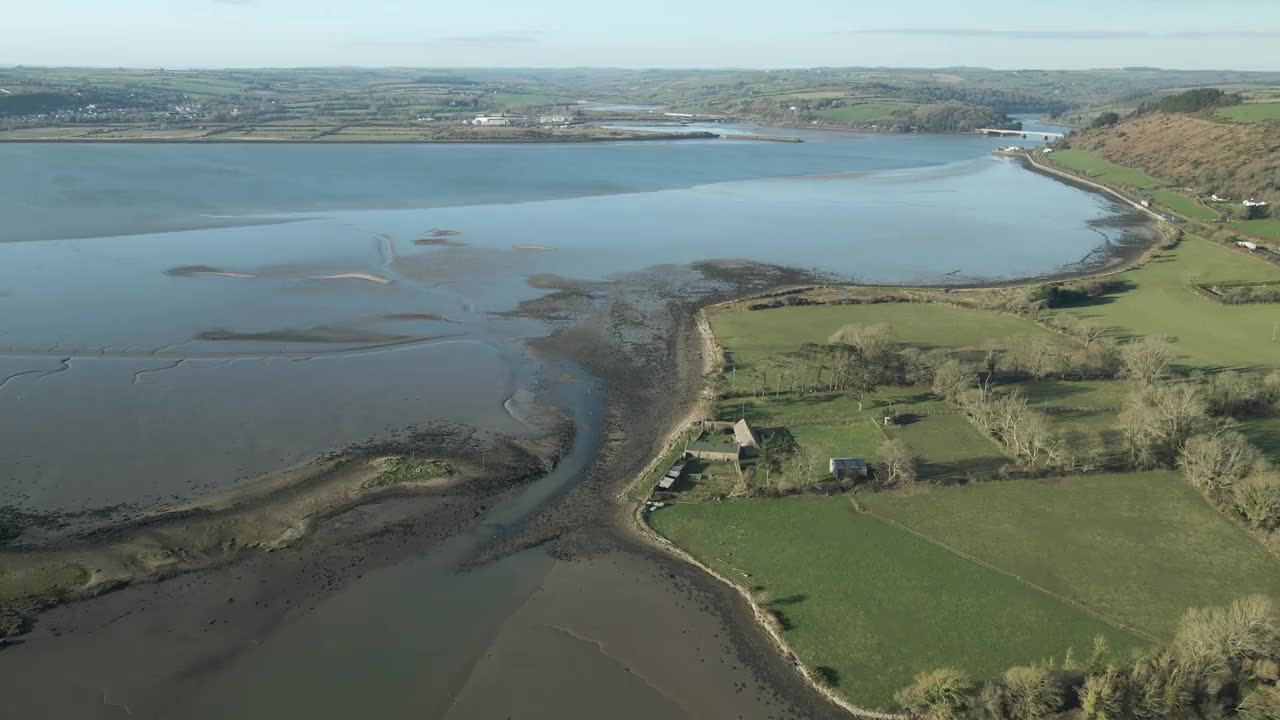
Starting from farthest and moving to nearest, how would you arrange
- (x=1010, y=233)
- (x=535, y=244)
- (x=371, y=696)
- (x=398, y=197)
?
(x=398, y=197), (x=1010, y=233), (x=535, y=244), (x=371, y=696)

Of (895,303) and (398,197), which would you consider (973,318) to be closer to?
(895,303)

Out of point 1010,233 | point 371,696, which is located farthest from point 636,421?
point 1010,233

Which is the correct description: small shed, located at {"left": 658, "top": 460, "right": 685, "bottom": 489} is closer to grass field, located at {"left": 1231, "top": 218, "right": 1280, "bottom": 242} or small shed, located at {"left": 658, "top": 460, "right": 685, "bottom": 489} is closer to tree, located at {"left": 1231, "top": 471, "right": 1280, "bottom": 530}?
tree, located at {"left": 1231, "top": 471, "right": 1280, "bottom": 530}

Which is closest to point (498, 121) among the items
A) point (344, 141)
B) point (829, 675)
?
point (344, 141)

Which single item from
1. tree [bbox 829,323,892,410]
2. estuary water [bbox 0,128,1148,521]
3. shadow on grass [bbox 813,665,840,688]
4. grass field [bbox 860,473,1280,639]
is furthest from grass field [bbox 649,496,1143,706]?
estuary water [bbox 0,128,1148,521]

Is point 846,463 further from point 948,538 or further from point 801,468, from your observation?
point 948,538

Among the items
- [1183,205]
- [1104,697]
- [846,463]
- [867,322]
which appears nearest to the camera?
[1104,697]
